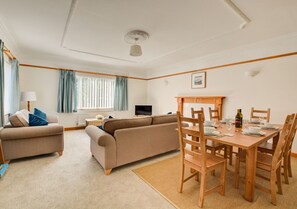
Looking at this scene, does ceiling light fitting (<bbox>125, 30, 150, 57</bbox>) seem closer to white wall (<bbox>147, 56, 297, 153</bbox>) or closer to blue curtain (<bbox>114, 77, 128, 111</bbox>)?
white wall (<bbox>147, 56, 297, 153</bbox>)

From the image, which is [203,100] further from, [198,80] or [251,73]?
[251,73]

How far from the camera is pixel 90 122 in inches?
203

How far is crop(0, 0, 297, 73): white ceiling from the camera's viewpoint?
2176mm

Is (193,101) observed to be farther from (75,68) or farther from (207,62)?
(75,68)

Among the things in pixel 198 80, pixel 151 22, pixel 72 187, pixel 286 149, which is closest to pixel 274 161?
pixel 286 149

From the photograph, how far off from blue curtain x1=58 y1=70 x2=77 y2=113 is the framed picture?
421 cm

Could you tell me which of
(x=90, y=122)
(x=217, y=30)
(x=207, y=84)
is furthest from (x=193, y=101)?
(x=90, y=122)

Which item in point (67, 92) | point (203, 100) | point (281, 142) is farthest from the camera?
point (67, 92)

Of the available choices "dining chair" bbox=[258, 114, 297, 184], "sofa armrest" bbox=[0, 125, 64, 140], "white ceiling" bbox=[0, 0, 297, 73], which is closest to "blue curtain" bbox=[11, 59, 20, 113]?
"white ceiling" bbox=[0, 0, 297, 73]

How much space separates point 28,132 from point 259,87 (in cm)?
495

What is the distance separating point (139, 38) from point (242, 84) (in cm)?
282

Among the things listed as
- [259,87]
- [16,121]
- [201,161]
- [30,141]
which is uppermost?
[259,87]

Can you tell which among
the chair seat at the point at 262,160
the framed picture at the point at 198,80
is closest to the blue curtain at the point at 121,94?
the framed picture at the point at 198,80

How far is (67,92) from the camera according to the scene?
5.21 metres
